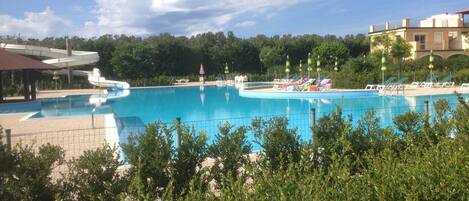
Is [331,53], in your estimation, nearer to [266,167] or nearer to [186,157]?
[186,157]

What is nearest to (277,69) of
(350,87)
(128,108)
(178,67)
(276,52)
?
(276,52)

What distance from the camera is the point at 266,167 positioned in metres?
4.17

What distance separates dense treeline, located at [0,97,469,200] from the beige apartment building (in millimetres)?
34107

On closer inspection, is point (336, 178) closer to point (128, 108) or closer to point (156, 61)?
point (128, 108)

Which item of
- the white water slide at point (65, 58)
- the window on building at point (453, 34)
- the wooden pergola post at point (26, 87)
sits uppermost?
the window on building at point (453, 34)

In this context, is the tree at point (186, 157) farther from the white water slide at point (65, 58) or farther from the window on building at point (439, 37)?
the window on building at point (439, 37)

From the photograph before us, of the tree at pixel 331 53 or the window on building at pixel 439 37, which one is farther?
the tree at pixel 331 53

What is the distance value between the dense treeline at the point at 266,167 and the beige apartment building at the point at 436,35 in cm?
3411

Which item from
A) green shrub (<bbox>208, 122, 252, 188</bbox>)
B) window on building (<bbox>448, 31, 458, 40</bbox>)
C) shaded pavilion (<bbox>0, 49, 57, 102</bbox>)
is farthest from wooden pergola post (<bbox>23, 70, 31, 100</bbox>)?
window on building (<bbox>448, 31, 458, 40</bbox>)

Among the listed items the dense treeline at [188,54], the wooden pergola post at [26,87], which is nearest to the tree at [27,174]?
the wooden pergola post at [26,87]

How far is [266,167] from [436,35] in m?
39.3

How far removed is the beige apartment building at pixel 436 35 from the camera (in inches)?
1516

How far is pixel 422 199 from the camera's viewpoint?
8.94 feet

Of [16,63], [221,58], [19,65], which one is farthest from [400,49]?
[16,63]
